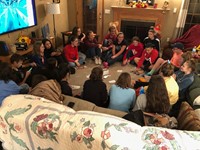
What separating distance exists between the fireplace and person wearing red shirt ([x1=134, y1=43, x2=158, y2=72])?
5.14ft

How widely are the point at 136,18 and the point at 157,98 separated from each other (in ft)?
12.8

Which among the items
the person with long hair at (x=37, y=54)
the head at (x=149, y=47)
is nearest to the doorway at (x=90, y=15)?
the head at (x=149, y=47)

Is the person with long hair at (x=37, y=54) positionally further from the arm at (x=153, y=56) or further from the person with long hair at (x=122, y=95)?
the arm at (x=153, y=56)

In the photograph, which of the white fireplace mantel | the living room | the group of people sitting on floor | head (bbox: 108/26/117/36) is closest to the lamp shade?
the living room

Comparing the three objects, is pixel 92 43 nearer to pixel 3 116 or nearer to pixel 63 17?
pixel 63 17

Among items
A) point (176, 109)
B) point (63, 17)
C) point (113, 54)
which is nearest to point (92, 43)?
point (113, 54)

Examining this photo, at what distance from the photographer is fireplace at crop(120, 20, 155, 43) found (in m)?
5.03

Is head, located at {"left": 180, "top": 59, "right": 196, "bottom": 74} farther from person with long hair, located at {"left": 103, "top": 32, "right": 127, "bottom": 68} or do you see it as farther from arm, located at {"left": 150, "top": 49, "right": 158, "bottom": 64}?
person with long hair, located at {"left": 103, "top": 32, "right": 127, "bottom": 68}

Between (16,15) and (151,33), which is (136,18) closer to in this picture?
(151,33)

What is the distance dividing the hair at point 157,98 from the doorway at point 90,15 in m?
4.07

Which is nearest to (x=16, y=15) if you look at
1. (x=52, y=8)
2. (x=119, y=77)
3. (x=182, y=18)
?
(x=52, y=8)

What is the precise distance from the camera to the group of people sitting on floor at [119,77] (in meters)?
1.78

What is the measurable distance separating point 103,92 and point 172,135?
1.19 m

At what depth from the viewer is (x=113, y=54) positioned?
406cm
